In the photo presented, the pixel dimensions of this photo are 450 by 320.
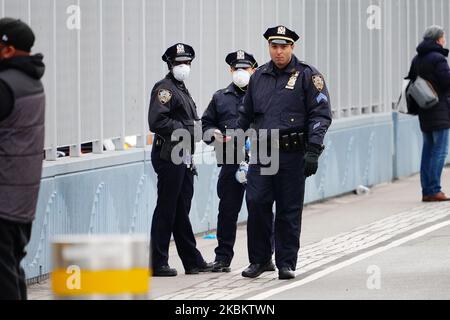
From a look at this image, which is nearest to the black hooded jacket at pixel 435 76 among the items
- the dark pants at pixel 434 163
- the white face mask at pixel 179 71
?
the dark pants at pixel 434 163

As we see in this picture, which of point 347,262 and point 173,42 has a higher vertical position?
point 173,42

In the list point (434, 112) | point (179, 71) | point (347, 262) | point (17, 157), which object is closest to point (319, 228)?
point (434, 112)

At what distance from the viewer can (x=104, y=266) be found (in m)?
6.90

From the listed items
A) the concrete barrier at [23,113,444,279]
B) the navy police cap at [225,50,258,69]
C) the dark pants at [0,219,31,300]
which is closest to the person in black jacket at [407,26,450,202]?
the concrete barrier at [23,113,444,279]

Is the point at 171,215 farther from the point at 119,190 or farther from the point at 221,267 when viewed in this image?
the point at 119,190

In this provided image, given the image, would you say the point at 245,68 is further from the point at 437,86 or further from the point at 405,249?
the point at 437,86

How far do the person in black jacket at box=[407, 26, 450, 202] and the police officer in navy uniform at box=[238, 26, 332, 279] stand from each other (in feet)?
21.8

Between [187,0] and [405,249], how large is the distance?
4068 millimetres

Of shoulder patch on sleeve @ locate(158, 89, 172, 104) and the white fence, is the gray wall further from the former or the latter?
shoulder patch on sleeve @ locate(158, 89, 172, 104)

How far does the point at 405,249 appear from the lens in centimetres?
1471

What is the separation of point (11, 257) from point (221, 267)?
5.30 metres

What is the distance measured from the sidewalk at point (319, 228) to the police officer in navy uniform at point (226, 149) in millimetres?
261

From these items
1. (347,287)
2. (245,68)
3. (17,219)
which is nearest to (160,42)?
(245,68)

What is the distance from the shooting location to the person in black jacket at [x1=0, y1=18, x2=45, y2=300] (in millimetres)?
8461
